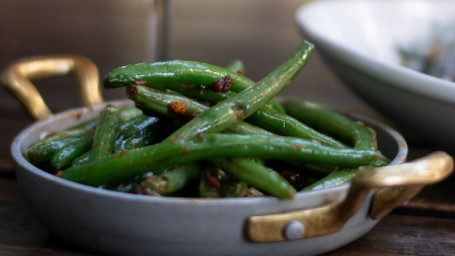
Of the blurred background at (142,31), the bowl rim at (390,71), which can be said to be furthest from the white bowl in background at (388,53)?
the blurred background at (142,31)

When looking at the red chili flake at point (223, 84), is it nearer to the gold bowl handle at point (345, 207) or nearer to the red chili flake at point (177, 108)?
the red chili flake at point (177, 108)

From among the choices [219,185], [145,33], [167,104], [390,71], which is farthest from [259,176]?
[145,33]

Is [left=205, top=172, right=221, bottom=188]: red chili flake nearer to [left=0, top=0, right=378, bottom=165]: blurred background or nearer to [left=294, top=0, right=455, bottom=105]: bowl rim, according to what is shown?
[left=294, top=0, right=455, bottom=105]: bowl rim

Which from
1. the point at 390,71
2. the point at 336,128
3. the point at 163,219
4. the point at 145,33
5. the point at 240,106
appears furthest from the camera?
the point at 145,33

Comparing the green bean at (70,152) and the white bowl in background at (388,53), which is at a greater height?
the white bowl in background at (388,53)

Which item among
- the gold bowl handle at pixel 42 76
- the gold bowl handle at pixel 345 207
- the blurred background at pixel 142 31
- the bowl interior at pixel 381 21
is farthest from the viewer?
the blurred background at pixel 142 31

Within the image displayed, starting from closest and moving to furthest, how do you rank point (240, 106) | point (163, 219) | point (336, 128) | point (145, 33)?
point (163, 219) < point (240, 106) < point (336, 128) < point (145, 33)

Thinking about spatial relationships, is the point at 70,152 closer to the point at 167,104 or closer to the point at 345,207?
the point at 167,104
